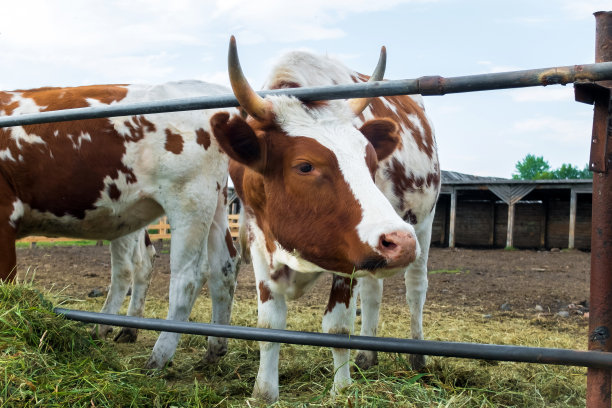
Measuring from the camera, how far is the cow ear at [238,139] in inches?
102

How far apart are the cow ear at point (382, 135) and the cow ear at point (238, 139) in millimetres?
677

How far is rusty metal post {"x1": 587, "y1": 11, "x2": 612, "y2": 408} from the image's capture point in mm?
1906

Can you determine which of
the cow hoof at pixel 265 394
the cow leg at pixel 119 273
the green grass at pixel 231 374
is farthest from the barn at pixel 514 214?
the cow hoof at pixel 265 394

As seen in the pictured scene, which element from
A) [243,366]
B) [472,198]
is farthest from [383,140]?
[472,198]

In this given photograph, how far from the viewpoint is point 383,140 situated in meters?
3.11

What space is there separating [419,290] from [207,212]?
1910 mm

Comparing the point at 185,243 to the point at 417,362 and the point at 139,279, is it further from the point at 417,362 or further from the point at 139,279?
the point at 417,362

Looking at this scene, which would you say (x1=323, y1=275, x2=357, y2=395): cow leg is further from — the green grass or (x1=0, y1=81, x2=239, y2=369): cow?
(x1=0, y1=81, x2=239, y2=369): cow

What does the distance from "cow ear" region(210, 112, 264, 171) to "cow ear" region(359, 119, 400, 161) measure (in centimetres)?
68

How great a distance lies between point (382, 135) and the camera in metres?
3.09

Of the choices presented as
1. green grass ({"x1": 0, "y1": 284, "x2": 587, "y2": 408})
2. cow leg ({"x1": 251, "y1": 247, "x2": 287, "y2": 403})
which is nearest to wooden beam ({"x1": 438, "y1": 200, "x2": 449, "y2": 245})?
green grass ({"x1": 0, "y1": 284, "x2": 587, "y2": 408})

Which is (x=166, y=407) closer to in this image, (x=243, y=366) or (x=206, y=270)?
(x=243, y=366)

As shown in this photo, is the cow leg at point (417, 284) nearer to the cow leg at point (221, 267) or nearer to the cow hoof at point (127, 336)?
the cow leg at point (221, 267)

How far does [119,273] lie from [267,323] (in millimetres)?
2712
